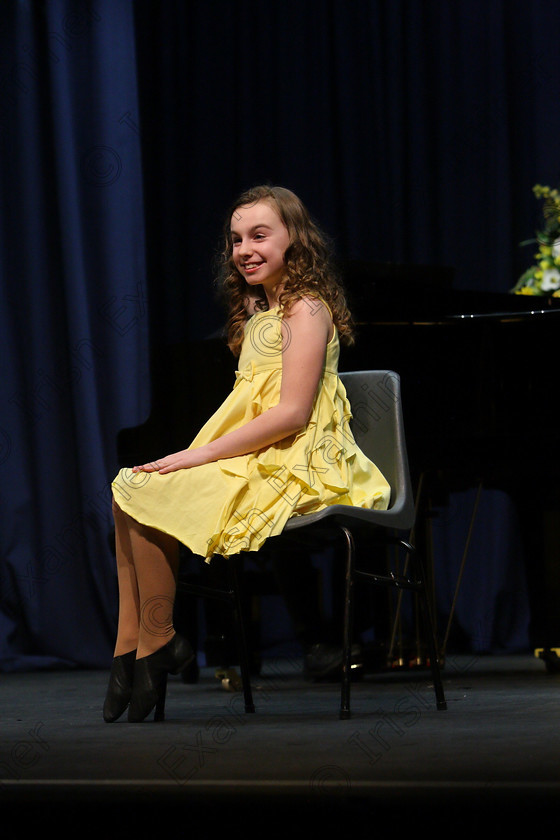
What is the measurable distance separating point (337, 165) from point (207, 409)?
1.62 m

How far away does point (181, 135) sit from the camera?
4383 millimetres

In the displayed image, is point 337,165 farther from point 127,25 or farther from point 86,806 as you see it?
point 86,806

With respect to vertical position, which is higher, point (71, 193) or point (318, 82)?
point (318, 82)

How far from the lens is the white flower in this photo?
3.32m

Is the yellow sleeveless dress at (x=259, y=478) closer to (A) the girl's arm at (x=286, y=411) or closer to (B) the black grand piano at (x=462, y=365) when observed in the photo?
(A) the girl's arm at (x=286, y=411)

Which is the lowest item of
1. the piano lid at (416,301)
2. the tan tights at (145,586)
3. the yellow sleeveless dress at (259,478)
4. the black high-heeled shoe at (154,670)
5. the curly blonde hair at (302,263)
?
the black high-heeled shoe at (154,670)

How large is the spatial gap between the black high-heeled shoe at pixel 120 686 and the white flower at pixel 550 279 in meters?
1.84

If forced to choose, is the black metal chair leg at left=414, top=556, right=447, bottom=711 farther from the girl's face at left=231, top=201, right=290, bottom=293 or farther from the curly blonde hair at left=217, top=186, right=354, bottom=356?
the girl's face at left=231, top=201, right=290, bottom=293

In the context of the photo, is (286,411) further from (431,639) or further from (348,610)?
(431,639)

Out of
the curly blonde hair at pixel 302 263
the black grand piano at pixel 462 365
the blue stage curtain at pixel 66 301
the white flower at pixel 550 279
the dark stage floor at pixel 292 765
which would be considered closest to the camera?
the dark stage floor at pixel 292 765

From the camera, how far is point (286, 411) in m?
2.19

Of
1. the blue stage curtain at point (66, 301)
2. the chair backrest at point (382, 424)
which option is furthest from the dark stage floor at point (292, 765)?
the blue stage curtain at point (66, 301)

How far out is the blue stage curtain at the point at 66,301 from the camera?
13.7 feet

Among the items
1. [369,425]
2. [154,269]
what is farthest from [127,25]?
[369,425]
